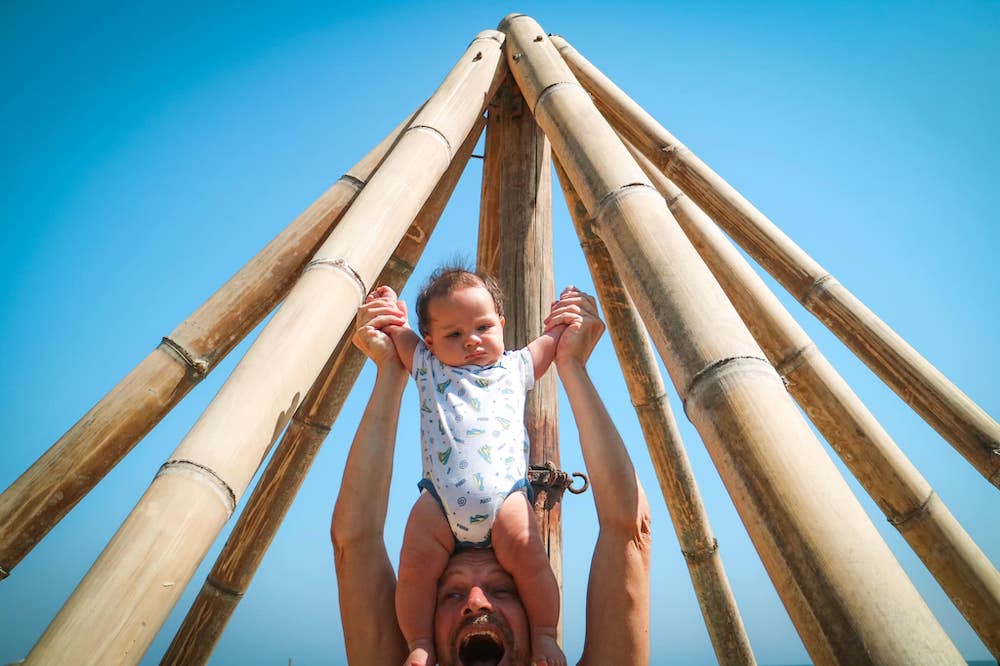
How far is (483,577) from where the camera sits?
2.09 m

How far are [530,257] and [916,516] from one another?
2.77 meters

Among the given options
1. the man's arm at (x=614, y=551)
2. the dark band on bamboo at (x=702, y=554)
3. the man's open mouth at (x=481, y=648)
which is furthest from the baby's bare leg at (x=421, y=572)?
the dark band on bamboo at (x=702, y=554)

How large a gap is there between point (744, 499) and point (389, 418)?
1.41 meters

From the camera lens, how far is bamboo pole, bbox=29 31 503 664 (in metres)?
1.44

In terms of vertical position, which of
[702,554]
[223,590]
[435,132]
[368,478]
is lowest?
[368,478]

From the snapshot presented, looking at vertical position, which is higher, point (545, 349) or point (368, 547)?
point (545, 349)

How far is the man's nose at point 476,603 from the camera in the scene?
1952 millimetres

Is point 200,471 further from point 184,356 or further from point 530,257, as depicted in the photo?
point 530,257

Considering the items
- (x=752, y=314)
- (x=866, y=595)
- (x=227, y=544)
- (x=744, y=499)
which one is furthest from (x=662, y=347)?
(x=227, y=544)

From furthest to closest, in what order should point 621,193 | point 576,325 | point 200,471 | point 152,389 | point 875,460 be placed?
point 875,460 → point 152,389 → point 576,325 → point 621,193 → point 200,471

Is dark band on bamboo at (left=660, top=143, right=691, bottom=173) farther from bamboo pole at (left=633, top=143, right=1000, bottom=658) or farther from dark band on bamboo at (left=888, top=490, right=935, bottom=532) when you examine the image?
dark band on bamboo at (left=888, top=490, right=935, bottom=532)

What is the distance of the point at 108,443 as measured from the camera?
2918mm

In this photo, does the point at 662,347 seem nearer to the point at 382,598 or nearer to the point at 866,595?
the point at 866,595

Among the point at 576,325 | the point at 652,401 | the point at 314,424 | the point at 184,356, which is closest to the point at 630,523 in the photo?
the point at 576,325
